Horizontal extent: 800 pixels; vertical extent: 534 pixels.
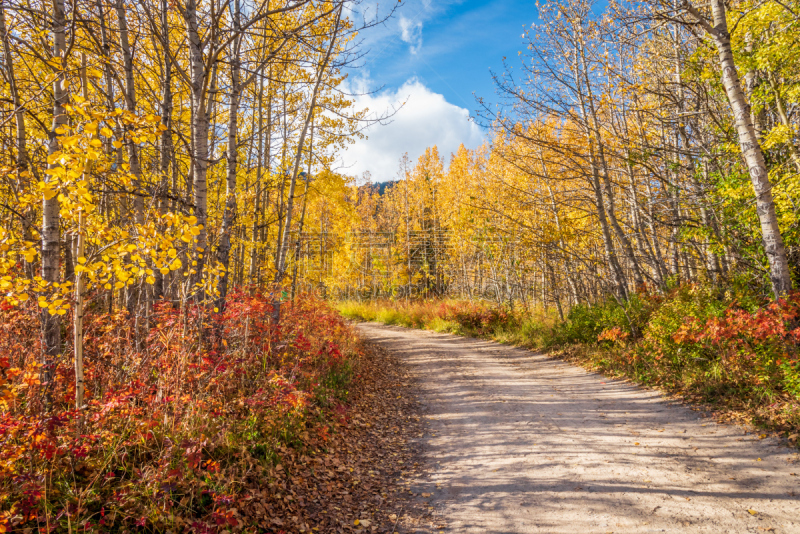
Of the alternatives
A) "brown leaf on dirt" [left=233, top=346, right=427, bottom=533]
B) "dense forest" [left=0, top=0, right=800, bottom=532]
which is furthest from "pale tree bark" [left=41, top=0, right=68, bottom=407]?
"brown leaf on dirt" [left=233, top=346, right=427, bottom=533]

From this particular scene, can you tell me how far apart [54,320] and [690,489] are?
21.3 ft

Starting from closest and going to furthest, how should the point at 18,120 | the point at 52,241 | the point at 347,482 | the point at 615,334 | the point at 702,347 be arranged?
the point at 52,241, the point at 347,482, the point at 18,120, the point at 702,347, the point at 615,334

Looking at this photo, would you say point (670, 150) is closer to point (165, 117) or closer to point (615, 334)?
point (615, 334)

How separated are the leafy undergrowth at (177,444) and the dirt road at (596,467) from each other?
938 mm

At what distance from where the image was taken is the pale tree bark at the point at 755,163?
5.15 metres

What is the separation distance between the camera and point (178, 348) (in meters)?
4.38

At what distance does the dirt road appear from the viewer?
3340 millimetres

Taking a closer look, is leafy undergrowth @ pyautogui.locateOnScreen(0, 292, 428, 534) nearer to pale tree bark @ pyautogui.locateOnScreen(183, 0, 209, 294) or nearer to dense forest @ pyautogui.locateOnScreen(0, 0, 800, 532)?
dense forest @ pyautogui.locateOnScreen(0, 0, 800, 532)

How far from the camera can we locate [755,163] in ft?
17.0

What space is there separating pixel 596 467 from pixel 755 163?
4522 mm

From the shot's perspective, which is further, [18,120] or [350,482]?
[18,120]

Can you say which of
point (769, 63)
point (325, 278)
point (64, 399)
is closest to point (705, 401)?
point (769, 63)

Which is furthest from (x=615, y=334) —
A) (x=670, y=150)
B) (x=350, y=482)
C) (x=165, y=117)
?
(x=165, y=117)

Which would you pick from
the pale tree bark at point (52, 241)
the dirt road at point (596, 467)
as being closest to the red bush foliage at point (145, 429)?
the pale tree bark at point (52, 241)
